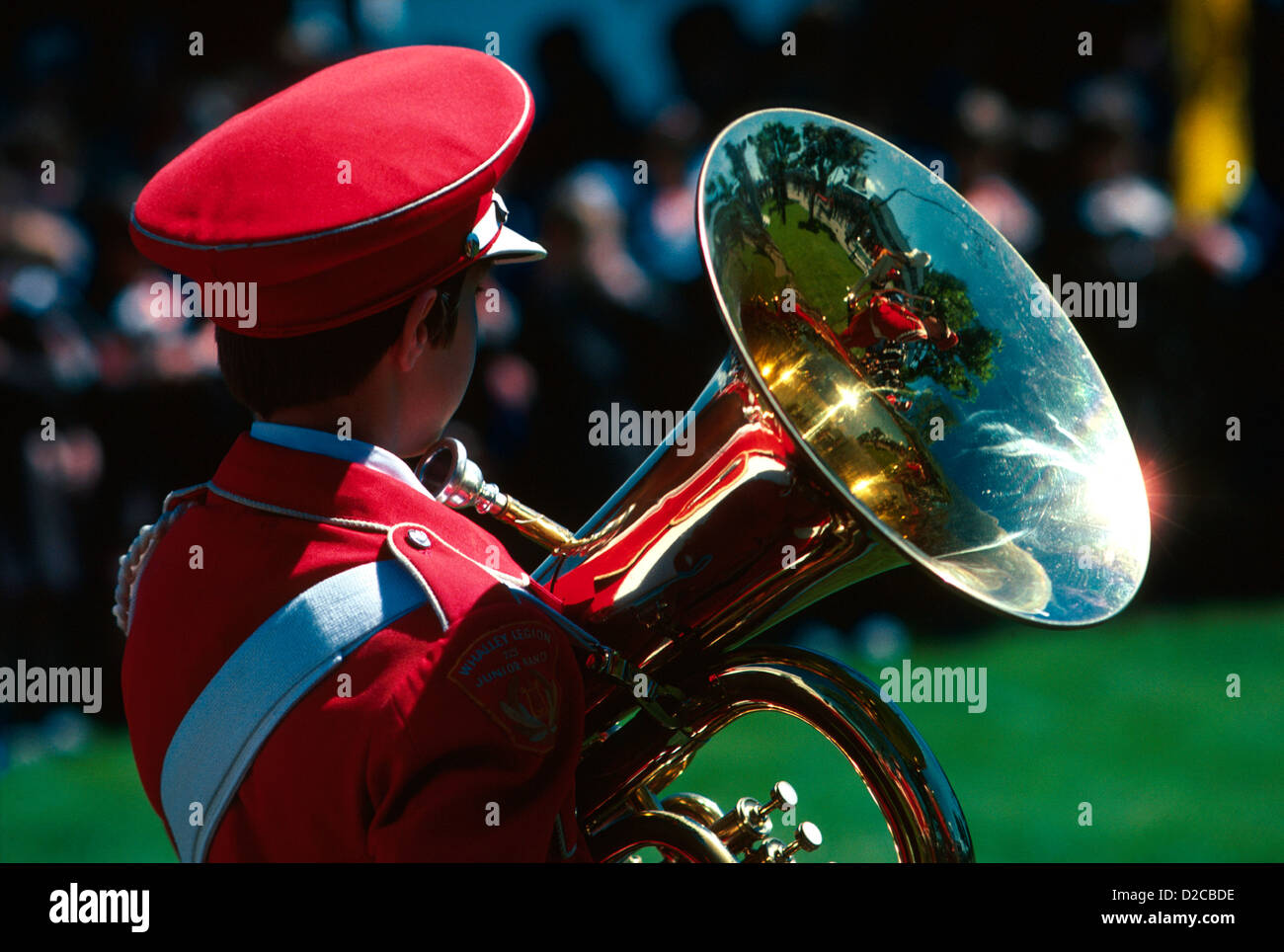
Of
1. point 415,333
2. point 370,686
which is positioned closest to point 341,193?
point 415,333

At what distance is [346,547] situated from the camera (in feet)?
5.62

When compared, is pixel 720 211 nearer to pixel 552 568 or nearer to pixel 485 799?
pixel 552 568

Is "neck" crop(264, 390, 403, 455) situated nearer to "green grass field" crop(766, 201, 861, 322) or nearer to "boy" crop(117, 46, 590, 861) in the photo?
"boy" crop(117, 46, 590, 861)

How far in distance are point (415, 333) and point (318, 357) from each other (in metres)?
0.12

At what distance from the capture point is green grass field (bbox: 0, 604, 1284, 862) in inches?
Answer: 189

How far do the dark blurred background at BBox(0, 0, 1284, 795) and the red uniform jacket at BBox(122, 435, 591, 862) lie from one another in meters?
3.82

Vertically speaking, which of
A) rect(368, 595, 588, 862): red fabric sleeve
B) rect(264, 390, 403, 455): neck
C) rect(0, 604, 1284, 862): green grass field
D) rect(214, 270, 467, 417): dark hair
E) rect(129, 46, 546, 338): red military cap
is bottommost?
rect(0, 604, 1284, 862): green grass field

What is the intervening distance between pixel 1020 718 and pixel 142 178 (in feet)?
13.9

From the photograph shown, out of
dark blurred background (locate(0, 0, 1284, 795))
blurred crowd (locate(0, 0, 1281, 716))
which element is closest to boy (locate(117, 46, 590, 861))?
dark blurred background (locate(0, 0, 1284, 795))

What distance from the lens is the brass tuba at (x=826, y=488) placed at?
1.97 metres

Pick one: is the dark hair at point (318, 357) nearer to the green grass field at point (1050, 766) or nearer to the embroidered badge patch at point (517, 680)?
the embroidered badge patch at point (517, 680)
